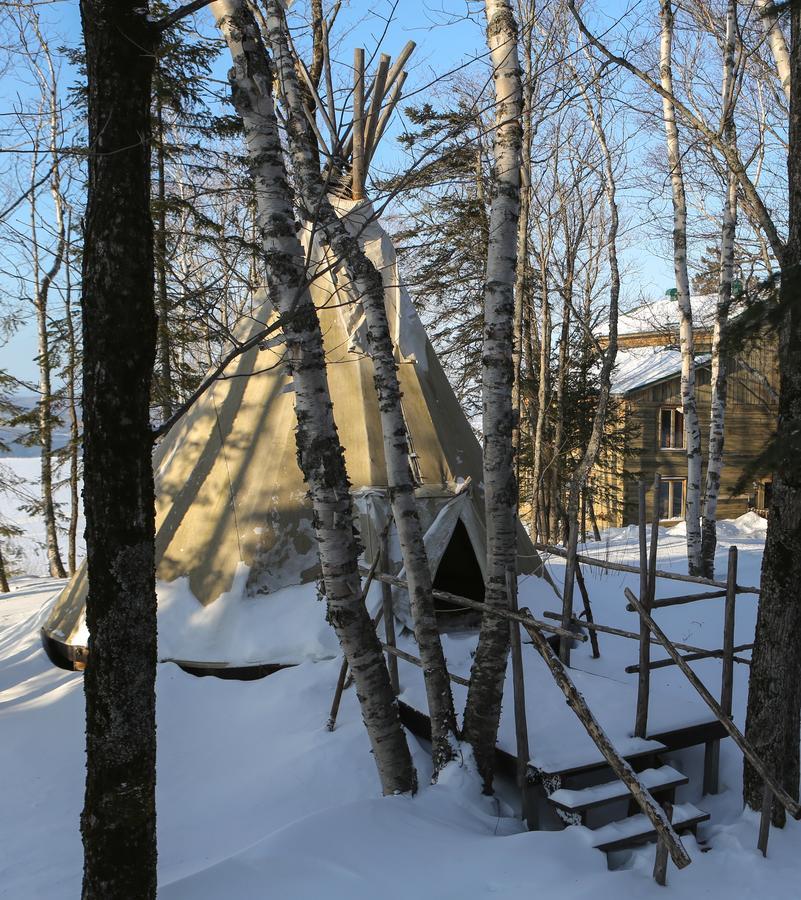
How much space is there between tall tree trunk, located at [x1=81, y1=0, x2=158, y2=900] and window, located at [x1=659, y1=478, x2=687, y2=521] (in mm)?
23782

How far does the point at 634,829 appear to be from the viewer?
15.0 ft

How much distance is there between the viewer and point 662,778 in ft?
16.5

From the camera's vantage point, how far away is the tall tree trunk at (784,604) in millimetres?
4570

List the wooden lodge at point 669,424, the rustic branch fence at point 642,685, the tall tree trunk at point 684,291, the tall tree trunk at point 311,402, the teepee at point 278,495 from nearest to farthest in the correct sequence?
the rustic branch fence at point 642,685 < the tall tree trunk at point 311,402 < the teepee at point 278,495 < the tall tree trunk at point 684,291 < the wooden lodge at point 669,424

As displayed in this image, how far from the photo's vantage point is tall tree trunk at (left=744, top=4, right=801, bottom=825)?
180 inches

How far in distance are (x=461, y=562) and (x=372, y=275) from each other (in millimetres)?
5288

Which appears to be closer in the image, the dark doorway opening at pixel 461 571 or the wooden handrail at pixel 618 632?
the wooden handrail at pixel 618 632

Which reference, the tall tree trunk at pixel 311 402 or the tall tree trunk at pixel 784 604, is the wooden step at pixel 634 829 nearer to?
the tall tree trunk at pixel 784 604

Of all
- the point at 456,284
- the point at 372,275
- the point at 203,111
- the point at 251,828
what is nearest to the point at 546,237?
the point at 456,284

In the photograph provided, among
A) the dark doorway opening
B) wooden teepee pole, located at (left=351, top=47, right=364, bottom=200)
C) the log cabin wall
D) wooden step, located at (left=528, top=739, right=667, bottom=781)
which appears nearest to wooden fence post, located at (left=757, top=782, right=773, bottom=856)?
wooden step, located at (left=528, top=739, right=667, bottom=781)

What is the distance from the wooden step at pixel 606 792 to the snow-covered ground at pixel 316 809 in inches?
8.1

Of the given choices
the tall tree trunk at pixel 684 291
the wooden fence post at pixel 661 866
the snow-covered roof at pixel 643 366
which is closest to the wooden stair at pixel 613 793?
the wooden fence post at pixel 661 866

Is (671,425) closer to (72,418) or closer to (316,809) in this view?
(72,418)

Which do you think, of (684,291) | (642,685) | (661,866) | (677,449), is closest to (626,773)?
(661,866)
